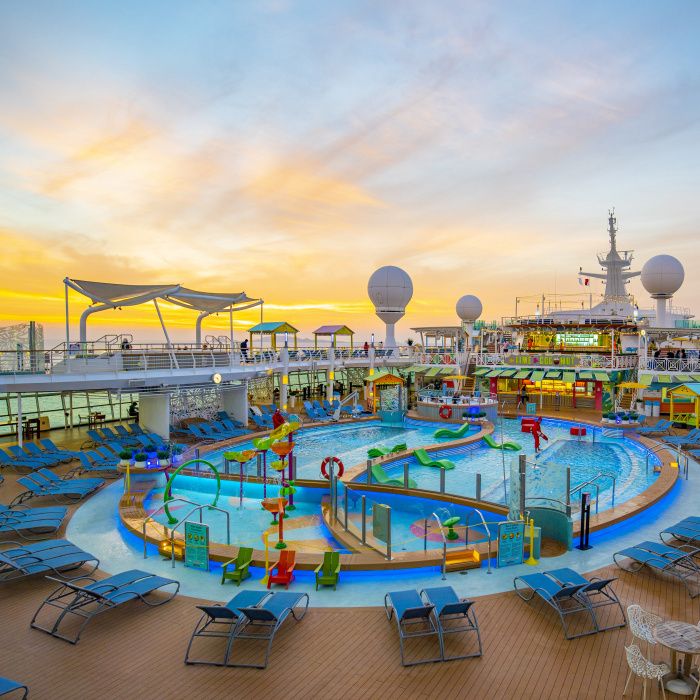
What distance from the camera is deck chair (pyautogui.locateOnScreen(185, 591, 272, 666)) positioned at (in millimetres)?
5152

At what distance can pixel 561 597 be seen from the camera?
6.07 metres

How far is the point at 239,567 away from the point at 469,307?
36.3m

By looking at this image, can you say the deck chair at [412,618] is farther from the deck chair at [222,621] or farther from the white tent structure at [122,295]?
the white tent structure at [122,295]

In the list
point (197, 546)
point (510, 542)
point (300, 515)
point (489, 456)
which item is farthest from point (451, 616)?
point (489, 456)

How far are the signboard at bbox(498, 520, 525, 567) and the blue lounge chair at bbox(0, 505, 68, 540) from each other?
7.44 meters

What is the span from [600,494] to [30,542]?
421 inches

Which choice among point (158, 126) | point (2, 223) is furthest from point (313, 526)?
point (2, 223)

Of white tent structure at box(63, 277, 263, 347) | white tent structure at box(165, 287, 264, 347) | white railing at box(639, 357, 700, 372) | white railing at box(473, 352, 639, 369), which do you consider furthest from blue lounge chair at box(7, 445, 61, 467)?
white railing at box(639, 357, 700, 372)

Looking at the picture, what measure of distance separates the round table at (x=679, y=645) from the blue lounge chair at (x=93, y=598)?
5504 millimetres

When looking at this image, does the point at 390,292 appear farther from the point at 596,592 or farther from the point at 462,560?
the point at 596,592

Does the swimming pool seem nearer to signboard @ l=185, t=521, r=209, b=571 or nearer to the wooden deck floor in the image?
the wooden deck floor

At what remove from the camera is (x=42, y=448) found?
14625 mm

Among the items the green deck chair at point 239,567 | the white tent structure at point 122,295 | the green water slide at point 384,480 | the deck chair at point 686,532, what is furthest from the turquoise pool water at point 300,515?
the white tent structure at point 122,295

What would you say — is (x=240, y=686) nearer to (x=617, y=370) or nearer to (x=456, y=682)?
(x=456, y=682)
